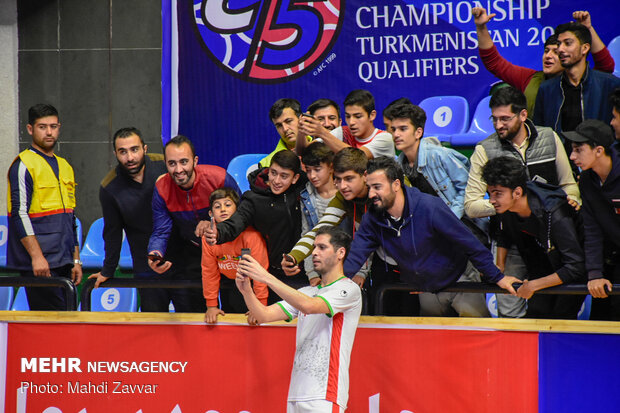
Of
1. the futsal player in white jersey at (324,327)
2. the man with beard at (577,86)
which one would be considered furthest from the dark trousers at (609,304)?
the futsal player in white jersey at (324,327)

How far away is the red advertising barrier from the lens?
5.06 meters

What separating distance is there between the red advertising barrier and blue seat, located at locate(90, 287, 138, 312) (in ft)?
8.44

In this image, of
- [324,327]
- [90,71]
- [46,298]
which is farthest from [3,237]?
[324,327]

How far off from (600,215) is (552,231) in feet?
1.02

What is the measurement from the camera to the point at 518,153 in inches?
210

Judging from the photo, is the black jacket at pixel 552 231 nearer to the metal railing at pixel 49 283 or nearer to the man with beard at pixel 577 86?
the man with beard at pixel 577 86

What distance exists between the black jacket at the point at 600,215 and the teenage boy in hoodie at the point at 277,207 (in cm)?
194

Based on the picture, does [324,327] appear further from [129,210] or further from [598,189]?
[129,210]

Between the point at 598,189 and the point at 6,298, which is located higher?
the point at 598,189

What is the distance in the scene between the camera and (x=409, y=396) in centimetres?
516

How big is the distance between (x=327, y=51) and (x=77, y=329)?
485 centimetres

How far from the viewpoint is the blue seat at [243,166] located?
346 inches

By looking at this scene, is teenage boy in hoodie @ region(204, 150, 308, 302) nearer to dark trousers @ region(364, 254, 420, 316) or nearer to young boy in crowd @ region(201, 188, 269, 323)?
young boy in crowd @ region(201, 188, 269, 323)

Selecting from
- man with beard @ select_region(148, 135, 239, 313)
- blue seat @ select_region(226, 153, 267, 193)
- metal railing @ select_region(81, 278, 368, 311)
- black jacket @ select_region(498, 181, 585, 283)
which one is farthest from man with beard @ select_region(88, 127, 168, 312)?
black jacket @ select_region(498, 181, 585, 283)
